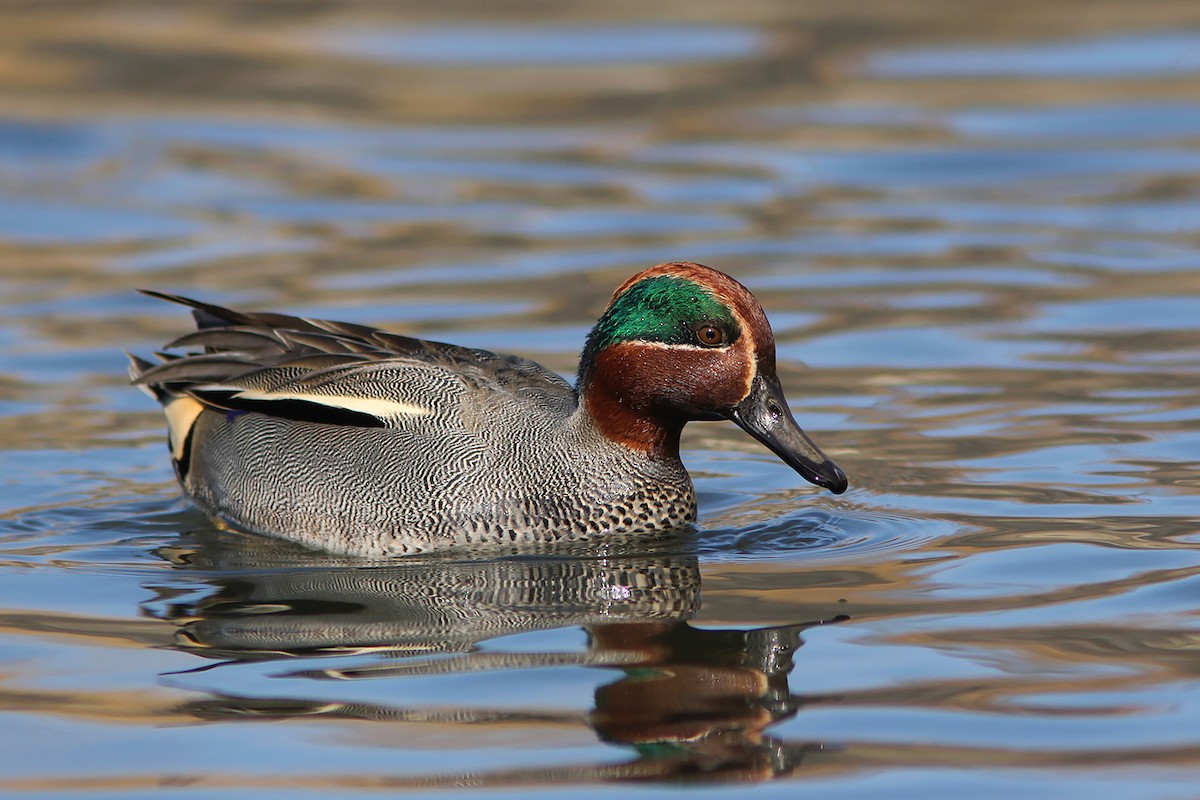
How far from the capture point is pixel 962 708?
17.3 feet

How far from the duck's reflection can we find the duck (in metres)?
0.22

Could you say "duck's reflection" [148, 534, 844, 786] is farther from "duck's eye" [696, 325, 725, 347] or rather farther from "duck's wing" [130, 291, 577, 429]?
"duck's eye" [696, 325, 725, 347]

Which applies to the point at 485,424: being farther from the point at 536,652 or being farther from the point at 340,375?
the point at 536,652

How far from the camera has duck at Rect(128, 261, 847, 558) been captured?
6.99m

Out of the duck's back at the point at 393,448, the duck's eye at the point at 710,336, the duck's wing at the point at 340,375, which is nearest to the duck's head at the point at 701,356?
the duck's eye at the point at 710,336

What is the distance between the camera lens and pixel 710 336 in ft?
22.8

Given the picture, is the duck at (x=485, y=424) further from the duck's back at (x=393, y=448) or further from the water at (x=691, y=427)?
the water at (x=691, y=427)

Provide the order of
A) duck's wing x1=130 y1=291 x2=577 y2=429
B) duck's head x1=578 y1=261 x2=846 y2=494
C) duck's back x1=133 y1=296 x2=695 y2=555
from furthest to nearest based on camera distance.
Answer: duck's wing x1=130 y1=291 x2=577 y2=429 → duck's back x1=133 y1=296 x2=695 y2=555 → duck's head x1=578 y1=261 x2=846 y2=494

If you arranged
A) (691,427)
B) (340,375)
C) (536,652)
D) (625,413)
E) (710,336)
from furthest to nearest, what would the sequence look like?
1. (691,427)
2. (340,375)
3. (625,413)
4. (710,336)
5. (536,652)

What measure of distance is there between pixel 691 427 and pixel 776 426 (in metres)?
2.41

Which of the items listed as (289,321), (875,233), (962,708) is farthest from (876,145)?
(962,708)

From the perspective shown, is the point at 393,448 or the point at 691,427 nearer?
the point at 393,448

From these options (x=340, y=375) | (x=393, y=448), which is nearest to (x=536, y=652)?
(x=393, y=448)

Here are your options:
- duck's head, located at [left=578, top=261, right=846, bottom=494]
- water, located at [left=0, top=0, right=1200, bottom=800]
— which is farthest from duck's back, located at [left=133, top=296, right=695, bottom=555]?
duck's head, located at [left=578, top=261, right=846, bottom=494]
